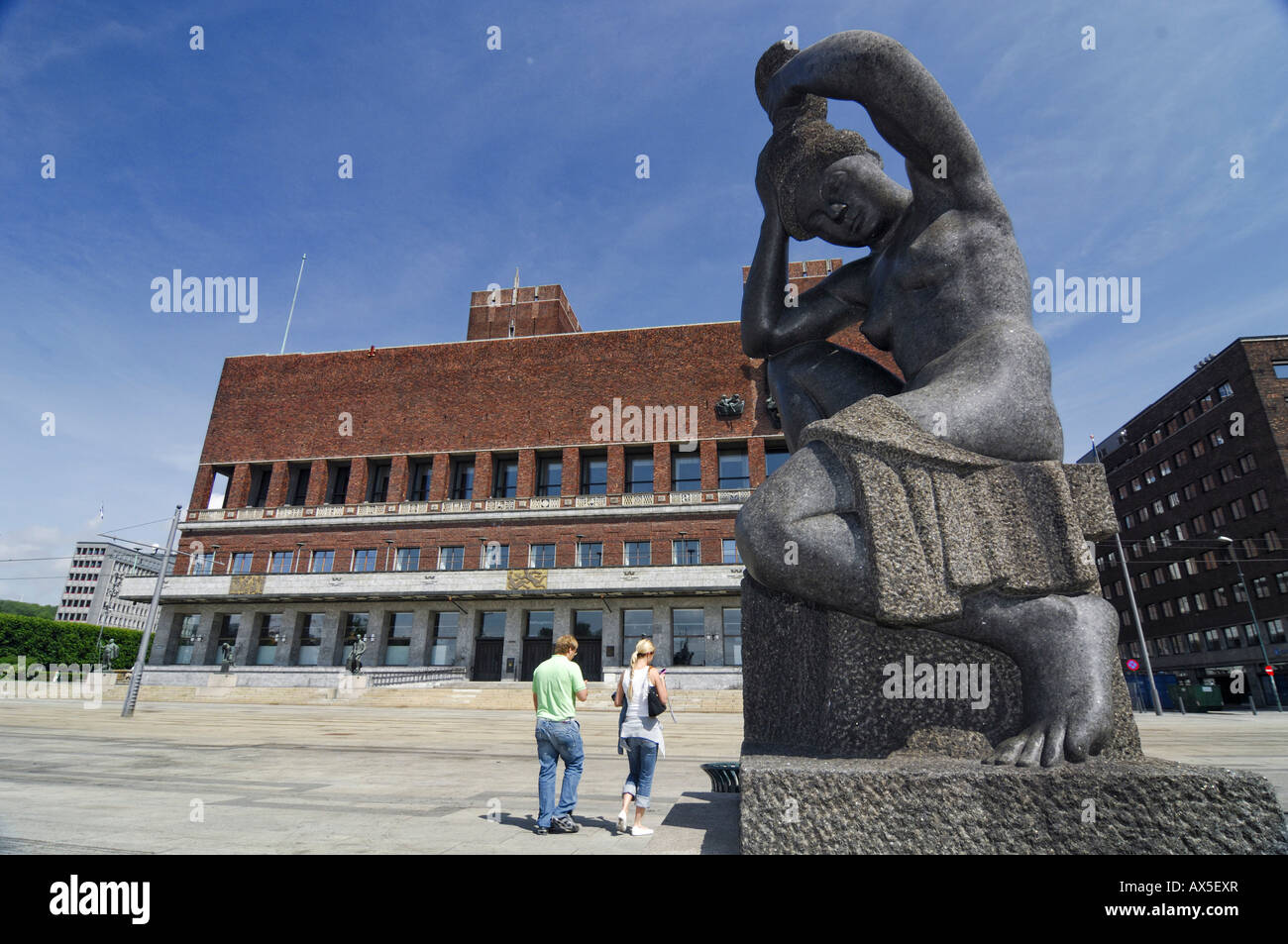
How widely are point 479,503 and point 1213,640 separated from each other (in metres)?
50.2

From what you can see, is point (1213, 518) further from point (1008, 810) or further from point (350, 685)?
point (1008, 810)

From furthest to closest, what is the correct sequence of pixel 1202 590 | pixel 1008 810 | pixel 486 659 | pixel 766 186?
pixel 1202 590 < pixel 486 659 < pixel 766 186 < pixel 1008 810

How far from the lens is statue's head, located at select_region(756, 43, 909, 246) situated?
3441 mm

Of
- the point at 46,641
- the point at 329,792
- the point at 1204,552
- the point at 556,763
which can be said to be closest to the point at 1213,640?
the point at 1204,552

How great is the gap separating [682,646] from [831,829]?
105 ft

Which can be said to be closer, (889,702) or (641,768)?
(889,702)

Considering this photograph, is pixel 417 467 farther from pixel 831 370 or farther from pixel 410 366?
pixel 831 370

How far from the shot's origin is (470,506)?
3791 centimetres

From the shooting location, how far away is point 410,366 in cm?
4244

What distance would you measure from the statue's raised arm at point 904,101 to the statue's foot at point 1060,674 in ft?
6.20

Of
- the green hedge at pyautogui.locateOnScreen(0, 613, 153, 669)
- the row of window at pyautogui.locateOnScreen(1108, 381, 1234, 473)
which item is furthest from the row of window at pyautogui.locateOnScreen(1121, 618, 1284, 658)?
the green hedge at pyautogui.locateOnScreen(0, 613, 153, 669)

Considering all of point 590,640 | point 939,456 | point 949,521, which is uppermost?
point 590,640

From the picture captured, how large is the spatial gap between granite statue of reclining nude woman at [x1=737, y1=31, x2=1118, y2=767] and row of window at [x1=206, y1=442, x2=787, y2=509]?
3300 centimetres

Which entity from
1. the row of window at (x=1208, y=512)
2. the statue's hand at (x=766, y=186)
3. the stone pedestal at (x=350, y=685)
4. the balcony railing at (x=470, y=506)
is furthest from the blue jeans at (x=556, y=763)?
the row of window at (x=1208, y=512)
